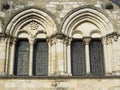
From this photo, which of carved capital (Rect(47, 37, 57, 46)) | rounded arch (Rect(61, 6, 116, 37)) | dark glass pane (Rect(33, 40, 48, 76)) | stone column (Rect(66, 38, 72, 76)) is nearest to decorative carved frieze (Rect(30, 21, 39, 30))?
dark glass pane (Rect(33, 40, 48, 76))

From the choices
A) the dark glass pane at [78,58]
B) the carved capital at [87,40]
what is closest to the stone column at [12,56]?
the dark glass pane at [78,58]

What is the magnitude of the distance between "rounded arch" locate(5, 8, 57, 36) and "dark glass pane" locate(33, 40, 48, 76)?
1.67 feet

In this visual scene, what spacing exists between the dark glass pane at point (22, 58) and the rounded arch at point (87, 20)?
163 centimetres

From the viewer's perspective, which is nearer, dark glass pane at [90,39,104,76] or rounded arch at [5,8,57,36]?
dark glass pane at [90,39,104,76]

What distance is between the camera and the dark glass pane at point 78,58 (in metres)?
12.6

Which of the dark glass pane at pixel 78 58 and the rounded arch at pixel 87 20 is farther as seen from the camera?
the rounded arch at pixel 87 20

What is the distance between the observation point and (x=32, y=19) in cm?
1320

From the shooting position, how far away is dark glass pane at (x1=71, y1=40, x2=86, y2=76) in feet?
41.4

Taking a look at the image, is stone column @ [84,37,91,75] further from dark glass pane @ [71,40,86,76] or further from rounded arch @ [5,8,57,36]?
rounded arch @ [5,8,57,36]

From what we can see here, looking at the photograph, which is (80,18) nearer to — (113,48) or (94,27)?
(94,27)

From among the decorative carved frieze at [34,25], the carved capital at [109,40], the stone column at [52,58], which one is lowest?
the stone column at [52,58]

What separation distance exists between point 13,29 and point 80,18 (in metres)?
2.66

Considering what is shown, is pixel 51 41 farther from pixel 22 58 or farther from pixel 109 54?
pixel 109 54

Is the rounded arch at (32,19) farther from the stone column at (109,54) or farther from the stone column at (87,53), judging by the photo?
the stone column at (109,54)
